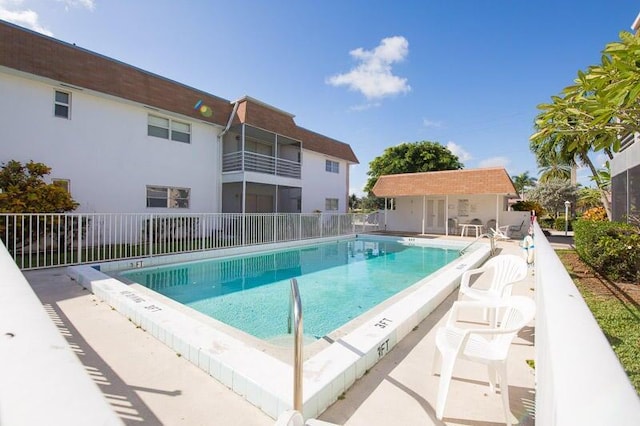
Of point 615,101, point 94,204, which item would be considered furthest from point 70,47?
point 615,101

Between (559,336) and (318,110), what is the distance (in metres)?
21.1

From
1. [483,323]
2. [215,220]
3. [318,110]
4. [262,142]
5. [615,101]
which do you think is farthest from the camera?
[318,110]

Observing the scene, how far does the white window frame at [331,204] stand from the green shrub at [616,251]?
Result: 16163 millimetres

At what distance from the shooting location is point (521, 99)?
2086cm

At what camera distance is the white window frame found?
897 inches

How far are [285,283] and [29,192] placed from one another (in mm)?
8006

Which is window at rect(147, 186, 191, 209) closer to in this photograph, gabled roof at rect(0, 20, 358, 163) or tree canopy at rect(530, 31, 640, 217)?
gabled roof at rect(0, 20, 358, 163)

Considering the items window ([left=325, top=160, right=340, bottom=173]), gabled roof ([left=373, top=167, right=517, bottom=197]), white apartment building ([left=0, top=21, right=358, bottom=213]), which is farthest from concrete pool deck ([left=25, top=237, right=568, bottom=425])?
window ([left=325, top=160, right=340, bottom=173])

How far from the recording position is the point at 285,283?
28.6 feet

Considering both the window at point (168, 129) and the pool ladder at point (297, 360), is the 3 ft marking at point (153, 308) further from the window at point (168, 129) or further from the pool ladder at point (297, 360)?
the window at point (168, 129)

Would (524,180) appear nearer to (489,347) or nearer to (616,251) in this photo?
(616,251)

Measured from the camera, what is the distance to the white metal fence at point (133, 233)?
27.4ft

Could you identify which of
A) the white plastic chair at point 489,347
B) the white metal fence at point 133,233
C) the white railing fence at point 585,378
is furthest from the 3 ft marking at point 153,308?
the white metal fence at point 133,233

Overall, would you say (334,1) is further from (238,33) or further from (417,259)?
(417,259)
